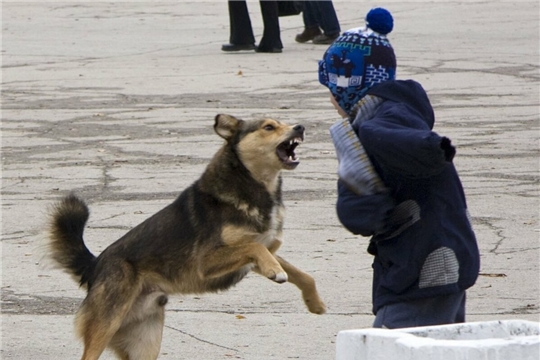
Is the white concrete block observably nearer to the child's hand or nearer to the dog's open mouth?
the child's hand

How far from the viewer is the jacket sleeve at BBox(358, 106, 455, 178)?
133 inches

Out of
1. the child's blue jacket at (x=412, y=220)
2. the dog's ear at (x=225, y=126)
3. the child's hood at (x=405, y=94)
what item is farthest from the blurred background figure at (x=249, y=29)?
the child's blue jacket at (x=412, y=220)

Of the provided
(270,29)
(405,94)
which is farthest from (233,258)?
(270,29)

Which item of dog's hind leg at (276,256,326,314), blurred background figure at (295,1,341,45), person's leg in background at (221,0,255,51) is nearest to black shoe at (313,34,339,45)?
blurred background figure at (295,1,341,45)

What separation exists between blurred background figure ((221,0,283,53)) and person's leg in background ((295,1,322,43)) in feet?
2.12

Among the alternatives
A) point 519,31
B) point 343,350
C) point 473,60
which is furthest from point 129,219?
point 519,31

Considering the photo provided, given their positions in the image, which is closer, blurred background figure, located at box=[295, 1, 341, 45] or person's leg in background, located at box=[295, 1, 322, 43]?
blurred background figure, located at box=[295, 1, 341, 45]

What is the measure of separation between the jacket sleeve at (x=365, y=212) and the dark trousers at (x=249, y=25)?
1198 cm

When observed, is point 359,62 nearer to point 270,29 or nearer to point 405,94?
point 405,94

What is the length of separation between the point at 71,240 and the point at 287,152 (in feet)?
3.59

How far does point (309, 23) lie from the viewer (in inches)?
677

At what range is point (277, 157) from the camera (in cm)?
523

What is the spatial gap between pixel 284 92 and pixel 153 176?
4.27 meters

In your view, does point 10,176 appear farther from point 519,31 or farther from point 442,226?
point 519,31
